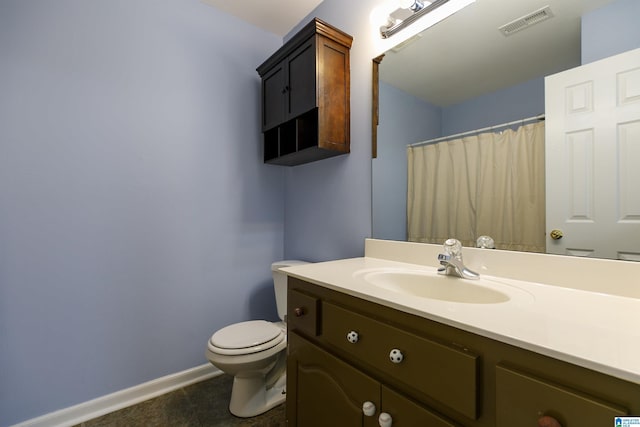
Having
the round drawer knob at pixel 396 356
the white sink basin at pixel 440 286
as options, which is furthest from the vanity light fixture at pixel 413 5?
the round drawer knob at pixel 396 356

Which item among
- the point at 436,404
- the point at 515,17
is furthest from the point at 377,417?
the point at 515,17

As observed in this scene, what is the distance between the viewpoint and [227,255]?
195cm

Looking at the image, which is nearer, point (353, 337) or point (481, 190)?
point (353, 337)

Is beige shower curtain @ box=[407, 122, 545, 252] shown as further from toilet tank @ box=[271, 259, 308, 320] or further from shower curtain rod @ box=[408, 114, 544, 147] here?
toilet tank @ box=[271, 259, 308, 320]

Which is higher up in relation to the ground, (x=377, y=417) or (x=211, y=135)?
(x=211, y=135)

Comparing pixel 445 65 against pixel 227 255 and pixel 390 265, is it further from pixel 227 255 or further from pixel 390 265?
pixel 227 255

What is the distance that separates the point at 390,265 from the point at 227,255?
1.19 m

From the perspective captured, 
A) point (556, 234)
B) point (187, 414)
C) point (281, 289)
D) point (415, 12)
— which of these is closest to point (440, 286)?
point (556, 234)

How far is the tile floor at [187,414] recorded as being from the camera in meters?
1.41

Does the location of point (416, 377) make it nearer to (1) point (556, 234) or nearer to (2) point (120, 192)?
(1) point (556, 234)

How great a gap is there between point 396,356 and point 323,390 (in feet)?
1.31

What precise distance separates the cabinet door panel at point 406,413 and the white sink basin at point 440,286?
0.34m

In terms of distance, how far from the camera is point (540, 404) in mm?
491

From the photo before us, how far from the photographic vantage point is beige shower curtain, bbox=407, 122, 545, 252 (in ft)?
3.26
